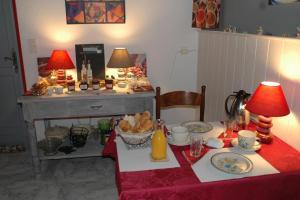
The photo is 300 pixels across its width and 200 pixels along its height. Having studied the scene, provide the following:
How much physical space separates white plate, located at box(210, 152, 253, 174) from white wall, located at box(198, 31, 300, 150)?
0.43m

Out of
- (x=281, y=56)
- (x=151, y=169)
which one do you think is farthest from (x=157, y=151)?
(x=281, y=56)

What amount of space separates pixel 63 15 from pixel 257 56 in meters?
1.83

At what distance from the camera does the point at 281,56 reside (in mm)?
1752

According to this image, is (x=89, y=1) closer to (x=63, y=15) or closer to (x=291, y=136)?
(x=63, y=15)

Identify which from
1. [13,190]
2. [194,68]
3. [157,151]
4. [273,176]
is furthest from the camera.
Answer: [194,68]

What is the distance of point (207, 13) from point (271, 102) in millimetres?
1374

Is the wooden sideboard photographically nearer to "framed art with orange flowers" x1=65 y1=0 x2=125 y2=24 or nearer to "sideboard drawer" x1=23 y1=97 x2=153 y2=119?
"sideboard drawer" x1=23 y1=97 x2=153 y2=119

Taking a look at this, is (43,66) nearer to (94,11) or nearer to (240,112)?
(94,11)

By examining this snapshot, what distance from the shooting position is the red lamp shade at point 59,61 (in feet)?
8.66

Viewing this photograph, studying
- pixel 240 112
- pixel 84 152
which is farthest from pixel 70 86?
pixel 240 112

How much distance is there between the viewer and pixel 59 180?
257 centimetres

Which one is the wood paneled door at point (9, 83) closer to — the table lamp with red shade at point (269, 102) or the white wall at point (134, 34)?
the white wall at point (134, 34)

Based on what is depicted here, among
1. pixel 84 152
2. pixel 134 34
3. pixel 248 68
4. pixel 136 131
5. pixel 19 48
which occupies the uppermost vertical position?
pixel 134 34

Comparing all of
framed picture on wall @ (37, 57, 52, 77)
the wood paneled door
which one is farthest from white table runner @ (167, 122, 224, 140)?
the wood paneled door
